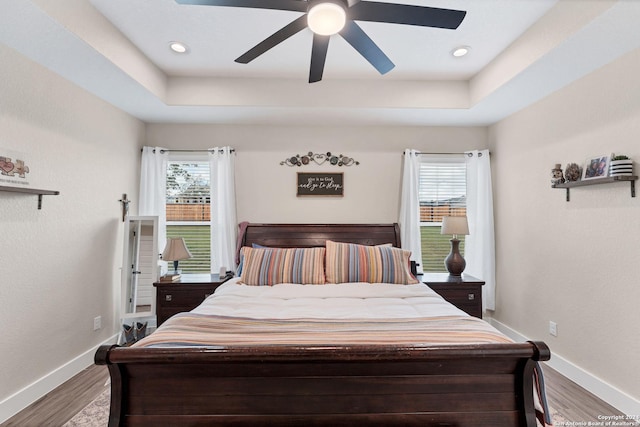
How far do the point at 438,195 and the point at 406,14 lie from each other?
2657 millimetres

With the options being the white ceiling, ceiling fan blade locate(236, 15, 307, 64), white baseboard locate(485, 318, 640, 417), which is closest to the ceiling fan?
ceiling fan blade locate(236, 15, 307, 64)

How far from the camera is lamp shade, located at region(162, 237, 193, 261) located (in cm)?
327

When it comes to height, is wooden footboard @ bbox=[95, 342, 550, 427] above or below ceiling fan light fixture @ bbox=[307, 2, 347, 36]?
below

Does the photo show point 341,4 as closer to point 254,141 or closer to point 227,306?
point 227,306

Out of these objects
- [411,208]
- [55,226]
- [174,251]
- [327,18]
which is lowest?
[174,251]

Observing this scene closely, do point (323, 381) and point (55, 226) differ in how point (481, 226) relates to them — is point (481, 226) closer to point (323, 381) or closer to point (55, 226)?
point (323, 381)

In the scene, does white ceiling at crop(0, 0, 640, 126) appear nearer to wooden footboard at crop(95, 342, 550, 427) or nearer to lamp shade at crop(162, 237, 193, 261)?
lamp shade at crop(162, 237, 193, 261)

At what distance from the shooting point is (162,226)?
3.75 m

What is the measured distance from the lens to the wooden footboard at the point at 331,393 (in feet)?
4.53

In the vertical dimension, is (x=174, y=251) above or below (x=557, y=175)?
below

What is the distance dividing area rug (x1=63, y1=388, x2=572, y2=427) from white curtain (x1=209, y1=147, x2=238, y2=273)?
5.21ft

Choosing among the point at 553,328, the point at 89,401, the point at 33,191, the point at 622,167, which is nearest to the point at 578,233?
the point at 622,167

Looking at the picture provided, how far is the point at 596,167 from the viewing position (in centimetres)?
241

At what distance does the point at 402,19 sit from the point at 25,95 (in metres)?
2.61
